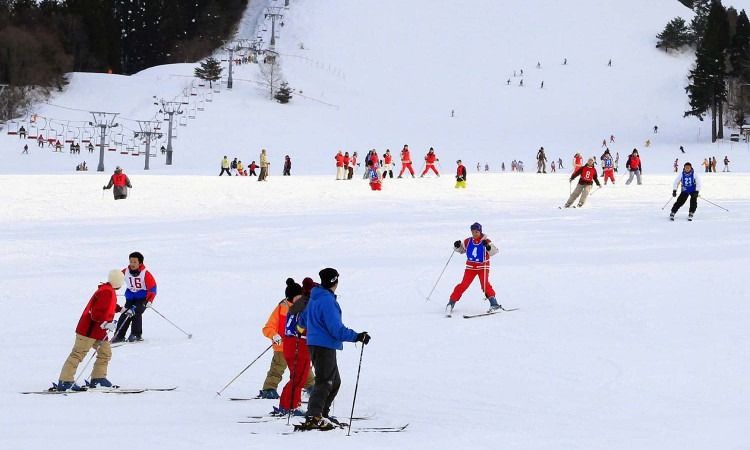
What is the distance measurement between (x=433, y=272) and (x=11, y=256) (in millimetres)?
7077

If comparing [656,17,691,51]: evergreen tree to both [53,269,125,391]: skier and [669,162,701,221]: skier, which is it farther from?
[53,269,125,391]: skier

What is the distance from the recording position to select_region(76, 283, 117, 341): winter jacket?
8305mm

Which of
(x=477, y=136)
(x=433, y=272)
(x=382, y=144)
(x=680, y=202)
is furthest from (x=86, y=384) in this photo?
(x=477, y=136)

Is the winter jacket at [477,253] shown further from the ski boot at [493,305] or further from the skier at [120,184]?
the skier at [120,184]

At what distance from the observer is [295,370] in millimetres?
7391

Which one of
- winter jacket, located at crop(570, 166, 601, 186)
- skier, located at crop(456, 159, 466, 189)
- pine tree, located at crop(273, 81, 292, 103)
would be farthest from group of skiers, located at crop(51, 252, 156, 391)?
pine tree, located at crop(273, 81, 292, 103)

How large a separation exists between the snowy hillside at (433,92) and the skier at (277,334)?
33.4m

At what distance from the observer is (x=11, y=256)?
54.1ft

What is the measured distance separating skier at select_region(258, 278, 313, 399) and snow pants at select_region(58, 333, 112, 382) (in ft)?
4.51

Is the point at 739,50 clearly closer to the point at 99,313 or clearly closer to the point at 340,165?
the point at 340,165

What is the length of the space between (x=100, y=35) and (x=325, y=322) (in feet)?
237

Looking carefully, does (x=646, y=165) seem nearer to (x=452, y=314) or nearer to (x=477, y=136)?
(x=477, y=136)

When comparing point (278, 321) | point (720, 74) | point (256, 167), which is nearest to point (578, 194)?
point (278, 321)

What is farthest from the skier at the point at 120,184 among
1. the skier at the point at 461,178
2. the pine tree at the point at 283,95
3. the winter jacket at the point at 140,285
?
the pine tree at the point at 283,95
